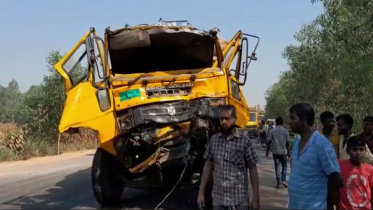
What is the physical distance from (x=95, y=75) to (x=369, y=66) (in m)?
8.17

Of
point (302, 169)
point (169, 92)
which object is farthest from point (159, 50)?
point (302, 169)

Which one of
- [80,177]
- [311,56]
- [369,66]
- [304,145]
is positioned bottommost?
[80,177]

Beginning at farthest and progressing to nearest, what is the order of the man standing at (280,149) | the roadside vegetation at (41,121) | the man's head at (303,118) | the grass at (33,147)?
the roadside vegetation at (41,121) < the grass at (33,147) < the man standing at (280,149) < the man's head at (303,118)

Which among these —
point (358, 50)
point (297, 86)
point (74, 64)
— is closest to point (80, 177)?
point (74, 64)

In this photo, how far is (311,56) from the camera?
106 feet

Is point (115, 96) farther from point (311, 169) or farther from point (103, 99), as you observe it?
point (311, 169)

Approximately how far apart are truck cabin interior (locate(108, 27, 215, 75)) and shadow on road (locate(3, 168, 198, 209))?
236 cm

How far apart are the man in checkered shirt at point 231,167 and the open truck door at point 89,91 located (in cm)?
313

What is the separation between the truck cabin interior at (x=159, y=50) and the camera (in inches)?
334

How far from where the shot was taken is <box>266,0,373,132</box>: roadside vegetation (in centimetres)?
1239

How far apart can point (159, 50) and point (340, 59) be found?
1128 cm

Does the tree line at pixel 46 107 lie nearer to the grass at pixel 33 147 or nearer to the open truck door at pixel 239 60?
the grass at pixel 33 147

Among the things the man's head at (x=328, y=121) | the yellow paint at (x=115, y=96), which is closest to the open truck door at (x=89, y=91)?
the yellow paint at (x=115, y=96)

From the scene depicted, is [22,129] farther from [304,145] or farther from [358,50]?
[304,145]
